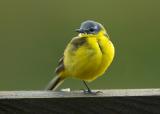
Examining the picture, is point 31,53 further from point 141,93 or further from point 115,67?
point 141,93

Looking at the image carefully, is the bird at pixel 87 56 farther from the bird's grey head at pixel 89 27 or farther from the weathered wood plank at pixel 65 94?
the weathered wood plank at pixel 65 94

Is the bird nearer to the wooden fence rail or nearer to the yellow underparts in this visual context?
the yellow underparts

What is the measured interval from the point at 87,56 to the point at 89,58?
2cm

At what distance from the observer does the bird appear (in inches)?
168

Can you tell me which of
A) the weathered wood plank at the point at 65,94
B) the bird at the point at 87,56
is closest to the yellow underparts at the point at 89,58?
the bird at the point at 87,56

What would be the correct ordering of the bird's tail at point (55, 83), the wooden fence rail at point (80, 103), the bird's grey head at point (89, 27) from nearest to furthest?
the wooden fence rail at point (80, 103) → the bird's tail at point (55, 83) → the bird's grey head at point (89, 27)

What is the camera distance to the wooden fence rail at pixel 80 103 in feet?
11.0

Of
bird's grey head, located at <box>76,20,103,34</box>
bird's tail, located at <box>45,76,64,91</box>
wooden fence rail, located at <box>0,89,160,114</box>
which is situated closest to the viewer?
wooden fence rail, located at <box>0,89,160,114</box>

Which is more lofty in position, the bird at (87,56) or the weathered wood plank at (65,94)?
the weathered wood plank at (65,94)

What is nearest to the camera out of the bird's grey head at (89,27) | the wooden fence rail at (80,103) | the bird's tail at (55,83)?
the wooden fence rail at (80,103)

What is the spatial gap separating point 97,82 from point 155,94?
3.42 meters

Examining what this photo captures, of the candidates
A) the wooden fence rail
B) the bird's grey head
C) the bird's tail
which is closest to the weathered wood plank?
the wooden fence rail

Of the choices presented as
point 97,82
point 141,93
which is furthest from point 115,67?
point 141,93

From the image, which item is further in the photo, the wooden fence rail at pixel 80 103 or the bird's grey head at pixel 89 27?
the bird's grey head at pixel 89 27
